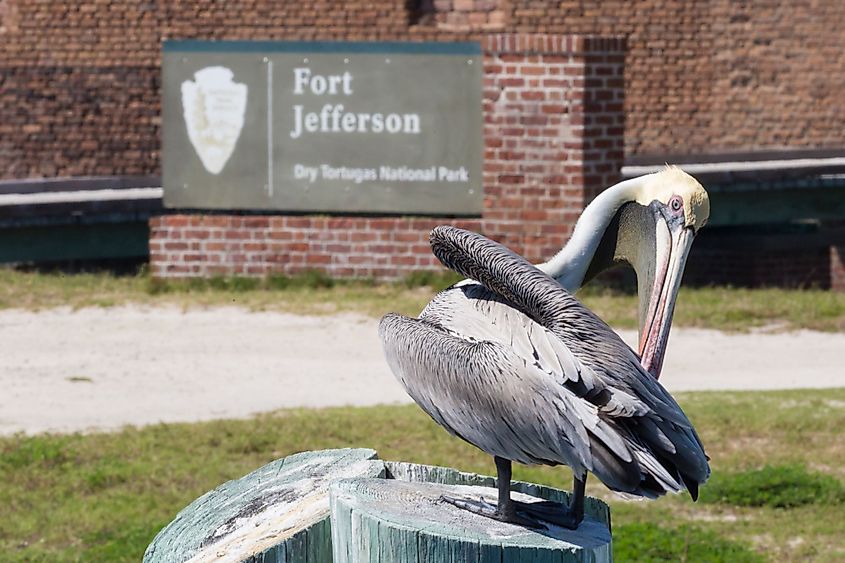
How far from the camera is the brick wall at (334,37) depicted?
2377 centimetres

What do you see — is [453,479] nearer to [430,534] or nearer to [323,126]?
[430,534]

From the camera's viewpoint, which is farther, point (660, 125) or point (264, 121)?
point (660, 125)

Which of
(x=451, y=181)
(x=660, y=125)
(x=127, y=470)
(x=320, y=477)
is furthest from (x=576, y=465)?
(x=660, y=125)

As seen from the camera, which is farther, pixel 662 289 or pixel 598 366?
pixel 662 289

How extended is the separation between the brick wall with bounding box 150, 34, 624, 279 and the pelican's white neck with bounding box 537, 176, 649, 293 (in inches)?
381

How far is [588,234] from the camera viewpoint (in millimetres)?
4207

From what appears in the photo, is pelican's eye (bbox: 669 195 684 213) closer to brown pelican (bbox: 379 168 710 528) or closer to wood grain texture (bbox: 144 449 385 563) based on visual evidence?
brown pelican (bbox: 379 168 710 528)

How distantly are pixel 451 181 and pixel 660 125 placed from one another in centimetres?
1043

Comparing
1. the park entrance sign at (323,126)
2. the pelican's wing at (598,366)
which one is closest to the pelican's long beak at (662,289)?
the pelican's wing at (598,366)

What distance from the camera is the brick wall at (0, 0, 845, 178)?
2377 cm

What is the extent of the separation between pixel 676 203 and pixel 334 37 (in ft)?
65.2

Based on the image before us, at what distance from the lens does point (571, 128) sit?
1391 centimetres

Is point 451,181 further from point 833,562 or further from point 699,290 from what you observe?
point 833,562

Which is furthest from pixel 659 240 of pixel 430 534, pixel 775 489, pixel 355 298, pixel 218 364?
pixel 355 298
